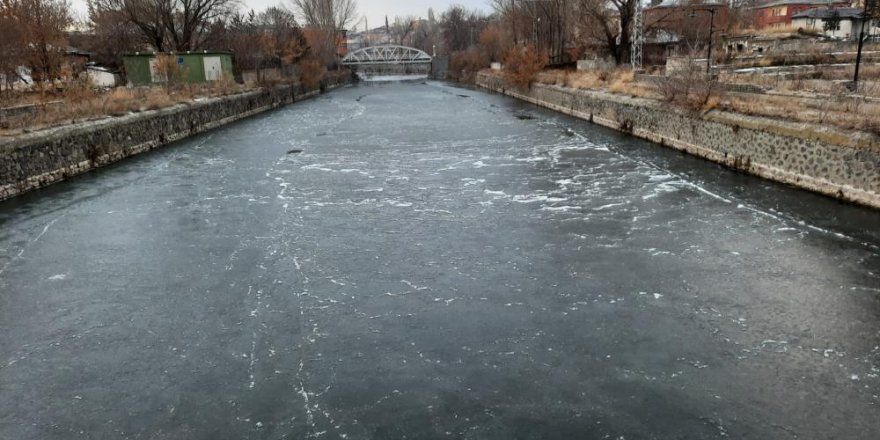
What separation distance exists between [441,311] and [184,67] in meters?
34.1

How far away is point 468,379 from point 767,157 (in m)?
13.0

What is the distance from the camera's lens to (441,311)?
328 inches

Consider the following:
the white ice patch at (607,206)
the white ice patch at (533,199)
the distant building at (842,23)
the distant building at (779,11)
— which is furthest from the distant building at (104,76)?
the distant building at (779,11)

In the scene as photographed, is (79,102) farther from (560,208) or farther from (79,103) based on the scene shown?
(560,208)

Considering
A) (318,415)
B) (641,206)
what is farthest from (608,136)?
(318,415)

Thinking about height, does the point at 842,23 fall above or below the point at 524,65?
above

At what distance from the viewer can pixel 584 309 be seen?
8312 mm

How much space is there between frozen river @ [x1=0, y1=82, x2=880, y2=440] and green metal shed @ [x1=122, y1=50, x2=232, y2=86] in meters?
22.3

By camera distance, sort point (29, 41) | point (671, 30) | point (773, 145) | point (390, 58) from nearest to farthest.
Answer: point (773, 145) < point (29, 41) < point (671, 30) < point (390, 58)

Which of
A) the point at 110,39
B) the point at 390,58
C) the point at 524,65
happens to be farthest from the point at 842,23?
the point at 390,58

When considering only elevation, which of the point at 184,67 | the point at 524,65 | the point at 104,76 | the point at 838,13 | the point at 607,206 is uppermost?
the point at 838,13

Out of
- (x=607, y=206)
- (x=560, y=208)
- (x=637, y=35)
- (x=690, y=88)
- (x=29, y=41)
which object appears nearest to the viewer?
(x=560, y=208)

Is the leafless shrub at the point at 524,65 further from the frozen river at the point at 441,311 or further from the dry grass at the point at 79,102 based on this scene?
the frozen river at the point at 441,311

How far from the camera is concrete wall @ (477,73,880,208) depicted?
516 inches
